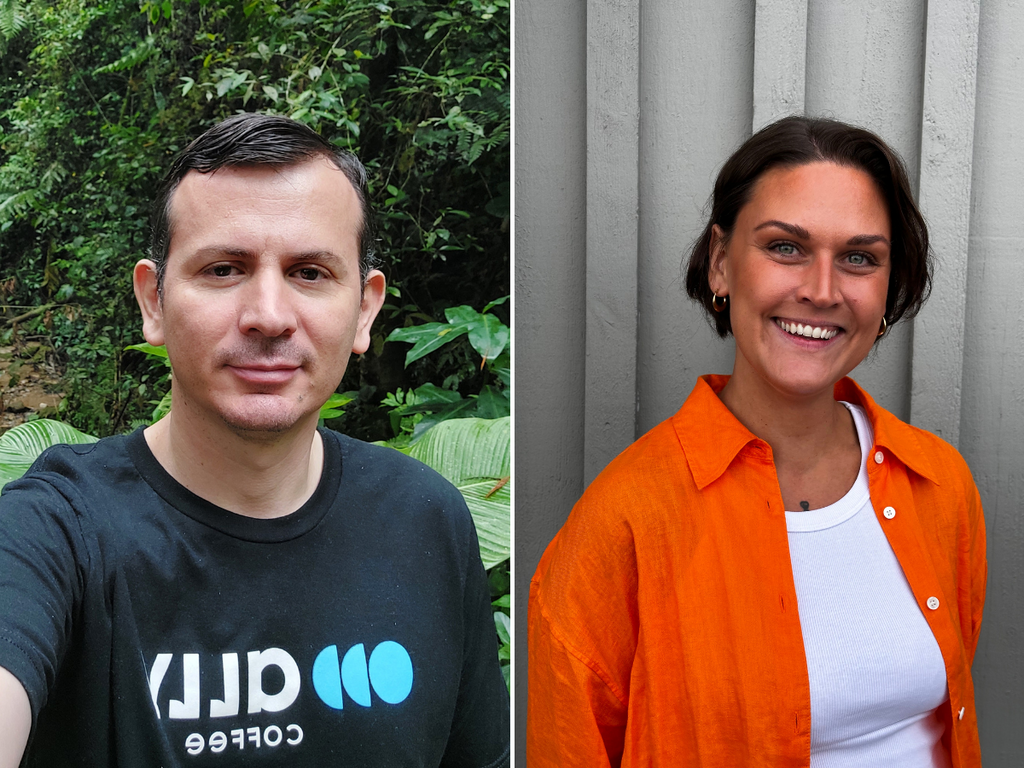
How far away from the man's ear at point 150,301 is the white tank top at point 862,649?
1046 millimetres

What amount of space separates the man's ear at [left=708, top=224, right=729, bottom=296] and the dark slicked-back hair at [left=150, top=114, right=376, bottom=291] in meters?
0.61

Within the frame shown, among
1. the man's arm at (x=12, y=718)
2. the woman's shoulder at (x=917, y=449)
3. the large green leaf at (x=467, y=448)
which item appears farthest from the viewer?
the large green leaf at (x=467, y=448)

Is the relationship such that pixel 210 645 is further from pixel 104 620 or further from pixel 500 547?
pixel 500 547

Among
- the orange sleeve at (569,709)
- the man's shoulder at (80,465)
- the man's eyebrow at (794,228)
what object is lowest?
the orange sleeve at (569,709)

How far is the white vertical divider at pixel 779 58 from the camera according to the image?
5.80ft

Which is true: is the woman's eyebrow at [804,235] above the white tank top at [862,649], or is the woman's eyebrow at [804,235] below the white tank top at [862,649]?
above

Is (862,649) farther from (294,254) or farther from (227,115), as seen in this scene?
(227,115)

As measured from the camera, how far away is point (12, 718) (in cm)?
106

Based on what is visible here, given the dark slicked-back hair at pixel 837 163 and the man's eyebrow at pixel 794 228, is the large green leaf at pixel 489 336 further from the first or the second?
the man's eyebrow at pixel 794 228

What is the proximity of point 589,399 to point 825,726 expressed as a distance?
2.60 ft

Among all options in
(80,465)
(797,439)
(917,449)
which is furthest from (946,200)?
(80,465)

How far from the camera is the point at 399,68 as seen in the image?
5.79 feet

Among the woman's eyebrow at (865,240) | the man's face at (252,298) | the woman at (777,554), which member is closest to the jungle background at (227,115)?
the man's face at (252,298)

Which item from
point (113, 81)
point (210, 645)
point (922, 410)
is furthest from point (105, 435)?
A: point (922, 410)
